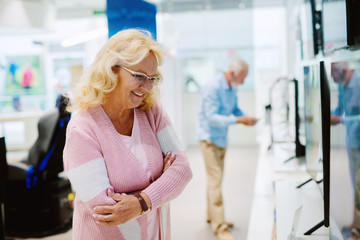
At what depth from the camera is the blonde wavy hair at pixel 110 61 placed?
1.45 meters

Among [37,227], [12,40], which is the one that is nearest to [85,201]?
[37,227]

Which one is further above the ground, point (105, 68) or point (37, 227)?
point (105, 68)

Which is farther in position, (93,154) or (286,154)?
(286,154)

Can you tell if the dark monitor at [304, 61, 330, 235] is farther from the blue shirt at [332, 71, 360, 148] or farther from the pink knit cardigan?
the pink knit cardigan

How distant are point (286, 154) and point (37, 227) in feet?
8.38

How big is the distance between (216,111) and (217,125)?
146mm

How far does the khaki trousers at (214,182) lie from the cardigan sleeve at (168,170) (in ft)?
7.40

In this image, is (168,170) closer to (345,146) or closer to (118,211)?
(118,211)

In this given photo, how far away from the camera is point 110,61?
1.45m

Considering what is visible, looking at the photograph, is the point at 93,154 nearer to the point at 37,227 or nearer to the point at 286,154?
the point at 286,154

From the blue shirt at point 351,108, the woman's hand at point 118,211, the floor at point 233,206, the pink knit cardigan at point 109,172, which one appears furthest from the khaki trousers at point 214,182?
the blue shirt at point 351,108

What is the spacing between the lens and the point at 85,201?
4.54ft

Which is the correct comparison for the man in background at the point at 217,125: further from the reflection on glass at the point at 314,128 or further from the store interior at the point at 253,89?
the reflection on glass at the point at 314,128

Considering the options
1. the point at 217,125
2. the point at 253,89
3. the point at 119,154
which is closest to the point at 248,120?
the point at 217,125
